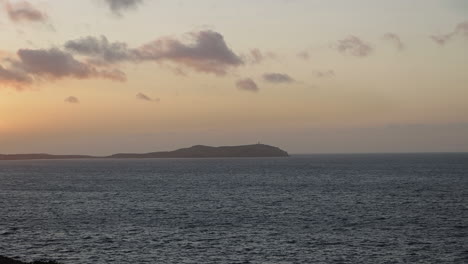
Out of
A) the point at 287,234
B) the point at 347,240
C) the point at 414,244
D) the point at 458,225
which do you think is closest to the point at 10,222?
the point at 287,234

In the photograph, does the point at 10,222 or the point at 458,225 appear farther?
the point at 10,222

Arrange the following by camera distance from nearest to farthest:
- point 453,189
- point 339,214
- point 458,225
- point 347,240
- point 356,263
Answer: point 356,263, point 347,240, point 458,225, point 339,214, point 453,189

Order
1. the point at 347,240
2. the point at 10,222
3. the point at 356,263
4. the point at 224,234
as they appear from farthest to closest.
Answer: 1. the point at 10,222
2. the point at 224,234
3. the point at 347,240
4. the point at 356,263

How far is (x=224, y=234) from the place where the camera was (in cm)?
6919

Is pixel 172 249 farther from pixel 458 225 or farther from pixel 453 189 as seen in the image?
pixel 453 189

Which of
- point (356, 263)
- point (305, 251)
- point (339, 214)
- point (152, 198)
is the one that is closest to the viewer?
point (356, 263)

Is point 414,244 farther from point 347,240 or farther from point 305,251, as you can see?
point 305,251

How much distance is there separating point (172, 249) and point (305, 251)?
14.5m

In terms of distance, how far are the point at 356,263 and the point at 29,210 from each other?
64636 mm

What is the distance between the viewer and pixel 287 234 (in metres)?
69.4

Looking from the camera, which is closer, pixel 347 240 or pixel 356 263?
pixel 356 263

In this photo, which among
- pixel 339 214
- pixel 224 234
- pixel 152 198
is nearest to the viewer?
pixel 224 234

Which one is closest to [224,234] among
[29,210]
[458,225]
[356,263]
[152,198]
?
[356,263]

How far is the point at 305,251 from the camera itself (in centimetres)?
5878
